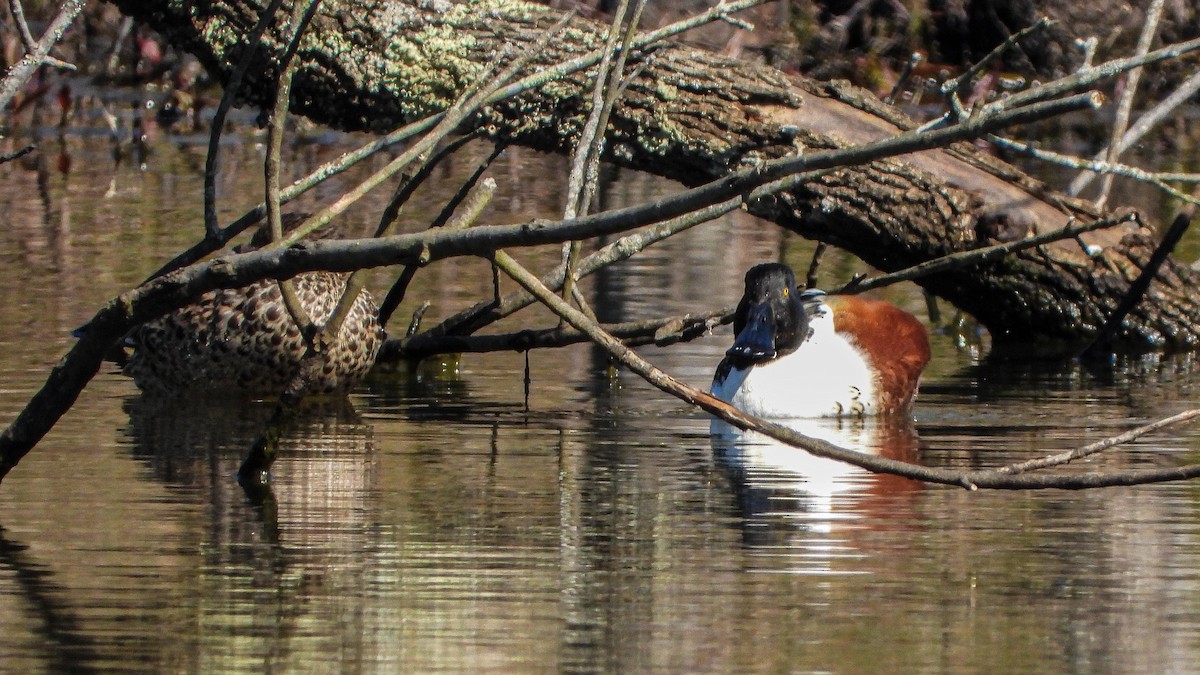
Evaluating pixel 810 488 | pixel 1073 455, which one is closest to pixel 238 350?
pixel 810 488

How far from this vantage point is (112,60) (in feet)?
58.2

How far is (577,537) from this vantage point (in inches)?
175

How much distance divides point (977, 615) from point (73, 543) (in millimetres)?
1853

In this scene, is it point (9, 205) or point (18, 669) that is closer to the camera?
point (18, 669)

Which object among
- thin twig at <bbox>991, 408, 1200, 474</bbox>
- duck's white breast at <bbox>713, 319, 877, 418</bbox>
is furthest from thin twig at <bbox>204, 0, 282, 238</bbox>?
duck's white breast at <bbox>713, 319, 877, 418</bbox>

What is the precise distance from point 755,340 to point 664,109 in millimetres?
1020

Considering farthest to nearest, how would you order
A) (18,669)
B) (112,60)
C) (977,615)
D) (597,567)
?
(112,60) → (597,567) → (977,615) → (18,669)

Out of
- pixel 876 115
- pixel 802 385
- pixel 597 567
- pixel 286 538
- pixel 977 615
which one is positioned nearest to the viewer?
pixel 977 615

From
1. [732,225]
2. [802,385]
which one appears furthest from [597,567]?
[732,225]

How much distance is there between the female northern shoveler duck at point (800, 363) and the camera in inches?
259

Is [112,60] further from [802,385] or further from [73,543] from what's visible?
[73,543]

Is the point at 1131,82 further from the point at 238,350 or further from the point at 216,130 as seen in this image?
the point at 216,130

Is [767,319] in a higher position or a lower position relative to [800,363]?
higher

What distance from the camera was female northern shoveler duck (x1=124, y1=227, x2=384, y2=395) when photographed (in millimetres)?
6660
